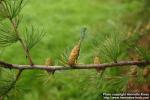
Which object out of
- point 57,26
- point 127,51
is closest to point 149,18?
point 127,51

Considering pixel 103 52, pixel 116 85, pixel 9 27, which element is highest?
pixel 9 27

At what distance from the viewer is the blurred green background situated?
2841 mm

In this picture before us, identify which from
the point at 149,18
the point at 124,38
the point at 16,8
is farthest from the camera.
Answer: the point at 149,18

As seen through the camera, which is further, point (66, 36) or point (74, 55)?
point (66, 36)

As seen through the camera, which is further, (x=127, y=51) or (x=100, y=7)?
(x=100, y=7)

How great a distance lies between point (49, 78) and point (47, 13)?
3824 mm

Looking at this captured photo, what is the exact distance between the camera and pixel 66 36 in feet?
16.0

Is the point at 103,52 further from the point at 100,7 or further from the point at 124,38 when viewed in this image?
the point at 100,7

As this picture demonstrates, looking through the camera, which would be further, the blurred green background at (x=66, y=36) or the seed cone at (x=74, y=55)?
the blurred green background at (x=66, y=36)

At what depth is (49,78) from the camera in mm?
1868

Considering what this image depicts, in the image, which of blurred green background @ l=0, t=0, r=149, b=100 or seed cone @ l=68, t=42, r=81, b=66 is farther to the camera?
blurred green background @ l=0, t=0, r=149, b=100

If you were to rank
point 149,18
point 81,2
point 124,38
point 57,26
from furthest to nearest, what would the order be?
point 81,2, point 57,26, point 149,18, point 124,38

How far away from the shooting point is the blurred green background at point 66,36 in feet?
9.32

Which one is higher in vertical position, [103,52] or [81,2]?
[81,2]
